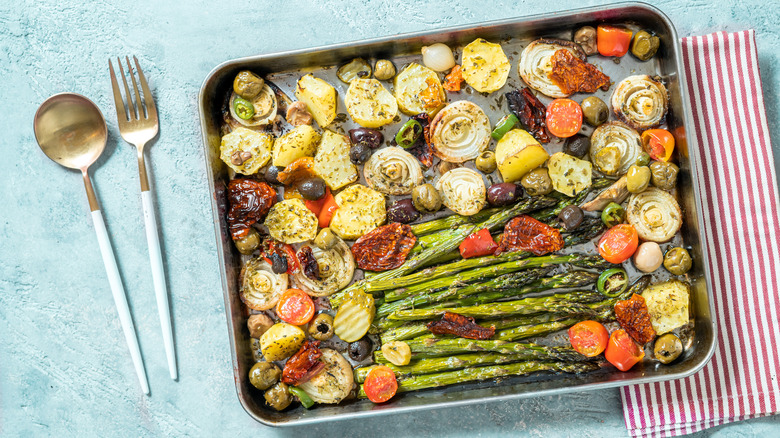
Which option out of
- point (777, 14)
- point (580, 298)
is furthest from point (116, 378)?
point (777, 14)

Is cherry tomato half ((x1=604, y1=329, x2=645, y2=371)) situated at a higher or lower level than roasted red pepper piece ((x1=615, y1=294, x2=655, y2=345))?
lower

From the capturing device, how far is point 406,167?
165 inches

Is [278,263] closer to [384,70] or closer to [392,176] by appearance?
[392,176]

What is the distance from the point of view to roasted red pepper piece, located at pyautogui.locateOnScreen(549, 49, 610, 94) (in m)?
4.14

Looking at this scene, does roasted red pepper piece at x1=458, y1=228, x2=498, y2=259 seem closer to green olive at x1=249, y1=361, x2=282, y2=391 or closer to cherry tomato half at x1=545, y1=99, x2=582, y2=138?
cherry tomato half at x1=545, y1=99, x2=582, y2=138

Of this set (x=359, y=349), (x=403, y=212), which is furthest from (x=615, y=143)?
(x=359, y=349)

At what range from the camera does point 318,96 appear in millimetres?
4086

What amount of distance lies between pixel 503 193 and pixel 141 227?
2.83m

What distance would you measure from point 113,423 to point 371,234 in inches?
101

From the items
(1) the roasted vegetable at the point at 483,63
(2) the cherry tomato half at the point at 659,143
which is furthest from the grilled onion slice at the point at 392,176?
(2) the cherry tomato half at the point at 659,143

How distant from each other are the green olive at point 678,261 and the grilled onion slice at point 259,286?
112 inches

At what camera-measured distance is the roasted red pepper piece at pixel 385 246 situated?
13.7 feet

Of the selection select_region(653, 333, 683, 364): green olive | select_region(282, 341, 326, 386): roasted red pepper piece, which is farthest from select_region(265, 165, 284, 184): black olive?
select_region(653, 333, 683, 364): green olive

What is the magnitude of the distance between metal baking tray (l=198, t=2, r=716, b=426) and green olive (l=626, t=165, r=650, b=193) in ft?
0.99
